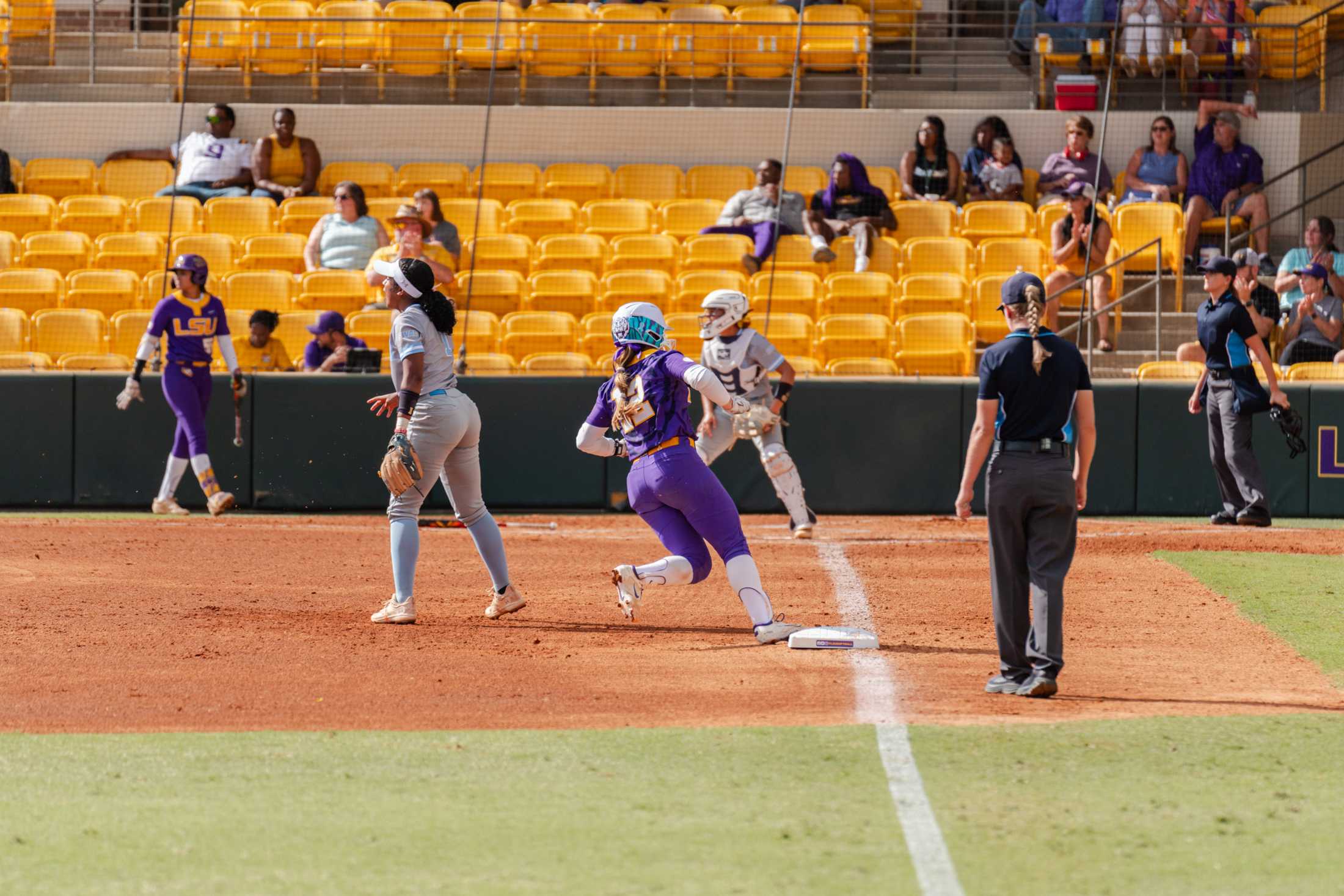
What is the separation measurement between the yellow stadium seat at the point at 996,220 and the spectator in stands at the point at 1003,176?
38 centimetres

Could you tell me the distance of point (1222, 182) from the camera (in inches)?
722

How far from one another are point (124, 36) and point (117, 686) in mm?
16412

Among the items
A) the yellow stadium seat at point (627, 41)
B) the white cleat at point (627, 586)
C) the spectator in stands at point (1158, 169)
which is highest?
the yellow stadium seat at point (627, 41)

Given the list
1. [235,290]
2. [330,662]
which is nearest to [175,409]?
[235,290]

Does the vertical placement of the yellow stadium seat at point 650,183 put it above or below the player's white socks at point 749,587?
above

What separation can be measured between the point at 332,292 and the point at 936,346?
6.12m

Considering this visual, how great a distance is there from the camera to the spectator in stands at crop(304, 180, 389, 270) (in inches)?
679

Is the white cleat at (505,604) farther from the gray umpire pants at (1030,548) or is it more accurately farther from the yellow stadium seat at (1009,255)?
the yellow stadium seat at (1009,255)

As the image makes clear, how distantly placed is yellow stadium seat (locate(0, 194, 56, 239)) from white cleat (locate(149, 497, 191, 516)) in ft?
17.6

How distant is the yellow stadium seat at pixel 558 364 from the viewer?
1557 cm

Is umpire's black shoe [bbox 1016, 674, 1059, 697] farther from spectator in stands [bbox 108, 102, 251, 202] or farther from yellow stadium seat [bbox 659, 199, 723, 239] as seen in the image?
spectator in stands [bbox 108, 102, 251, 202]

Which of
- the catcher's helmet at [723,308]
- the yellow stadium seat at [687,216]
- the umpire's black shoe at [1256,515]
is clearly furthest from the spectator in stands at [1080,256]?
the catcher's helmet at [723,308]

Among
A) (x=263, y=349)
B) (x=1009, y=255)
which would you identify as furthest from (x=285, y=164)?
(x=1009, y=255)

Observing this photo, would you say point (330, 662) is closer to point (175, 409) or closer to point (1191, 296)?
point (175, 409)
